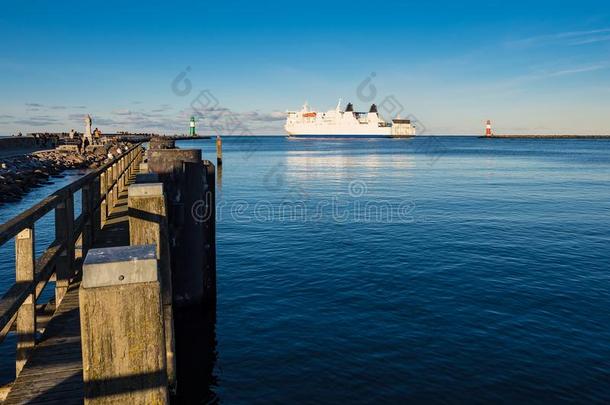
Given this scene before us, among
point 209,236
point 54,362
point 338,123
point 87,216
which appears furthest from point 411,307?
point 338,123

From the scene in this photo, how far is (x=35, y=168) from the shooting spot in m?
35.3

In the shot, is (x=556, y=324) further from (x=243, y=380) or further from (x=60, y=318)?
(x=60, y=318)

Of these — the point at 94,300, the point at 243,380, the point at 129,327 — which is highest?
the point at 94,300

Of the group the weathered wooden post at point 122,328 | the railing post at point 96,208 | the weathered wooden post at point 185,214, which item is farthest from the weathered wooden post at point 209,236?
the weathered wooden post at point 122,328

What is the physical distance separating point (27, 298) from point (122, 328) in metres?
2.29

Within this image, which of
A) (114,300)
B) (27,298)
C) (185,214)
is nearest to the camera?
(114,300)

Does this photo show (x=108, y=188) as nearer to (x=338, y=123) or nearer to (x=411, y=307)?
(x=411, y=307)

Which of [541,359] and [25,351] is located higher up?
[25,351]

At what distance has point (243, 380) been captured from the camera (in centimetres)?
732

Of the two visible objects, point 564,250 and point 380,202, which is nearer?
point 564,250

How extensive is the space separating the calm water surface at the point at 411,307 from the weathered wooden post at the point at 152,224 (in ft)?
8.29

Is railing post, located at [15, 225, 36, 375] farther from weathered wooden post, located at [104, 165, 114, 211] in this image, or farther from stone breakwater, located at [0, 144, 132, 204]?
stone breakwater, located at [0, 144, 132, 204]

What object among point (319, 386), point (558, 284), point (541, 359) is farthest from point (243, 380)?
point (558, 284)

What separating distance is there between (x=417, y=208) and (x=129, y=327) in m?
22.2
